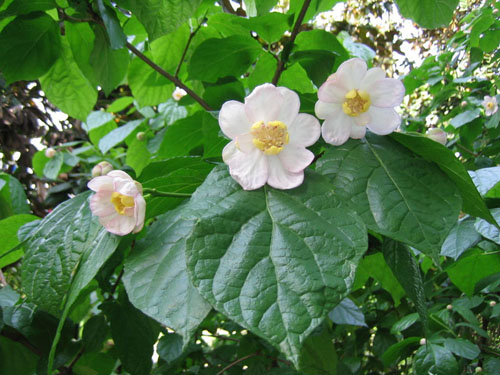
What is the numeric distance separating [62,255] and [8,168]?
3.27 m

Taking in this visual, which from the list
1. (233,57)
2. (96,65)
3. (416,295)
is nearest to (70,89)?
(96,65)

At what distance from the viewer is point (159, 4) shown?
70 centimetres

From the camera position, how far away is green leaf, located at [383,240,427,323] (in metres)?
0.57

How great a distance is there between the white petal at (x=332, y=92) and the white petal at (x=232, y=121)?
12cm

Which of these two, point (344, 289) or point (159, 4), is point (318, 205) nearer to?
point (344, 289)

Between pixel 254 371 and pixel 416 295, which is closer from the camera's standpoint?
pixel 416 295

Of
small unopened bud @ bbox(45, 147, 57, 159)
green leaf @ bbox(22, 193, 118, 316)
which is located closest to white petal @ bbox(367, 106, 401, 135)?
green leaf @ bbox(22, 193, 118, 316)

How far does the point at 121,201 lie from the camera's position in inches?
23.3

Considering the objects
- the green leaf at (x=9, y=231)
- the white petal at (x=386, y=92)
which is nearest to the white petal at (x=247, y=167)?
the white petal at (x=386, y=92)

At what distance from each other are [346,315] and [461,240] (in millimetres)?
472

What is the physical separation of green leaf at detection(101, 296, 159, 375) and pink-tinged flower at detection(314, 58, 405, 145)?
1.77ft

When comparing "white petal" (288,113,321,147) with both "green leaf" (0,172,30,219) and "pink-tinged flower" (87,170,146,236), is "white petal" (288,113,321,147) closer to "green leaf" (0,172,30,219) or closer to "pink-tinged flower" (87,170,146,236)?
"pink-tinged flower" (87,170,146,236)

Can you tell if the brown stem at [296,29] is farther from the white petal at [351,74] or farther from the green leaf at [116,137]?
the green leaf at [116,137]

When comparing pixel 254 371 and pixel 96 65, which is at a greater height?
pixel 96 65
